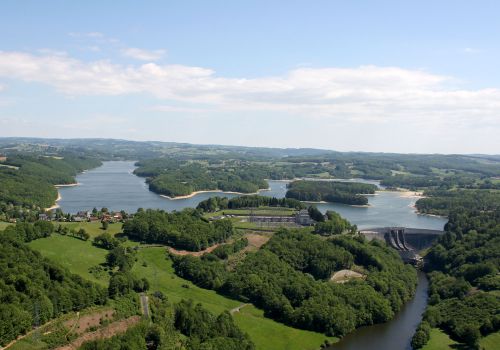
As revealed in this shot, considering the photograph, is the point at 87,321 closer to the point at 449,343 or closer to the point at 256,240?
the point at 449,343

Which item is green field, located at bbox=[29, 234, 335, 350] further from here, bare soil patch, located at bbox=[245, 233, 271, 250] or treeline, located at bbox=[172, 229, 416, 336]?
bare soil patch, located at bbox=[245, 233, 271, 250]

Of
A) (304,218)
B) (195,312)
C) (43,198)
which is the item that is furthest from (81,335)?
(43,198)

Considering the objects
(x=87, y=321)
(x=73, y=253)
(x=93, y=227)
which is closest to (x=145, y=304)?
(x=87, y=321)

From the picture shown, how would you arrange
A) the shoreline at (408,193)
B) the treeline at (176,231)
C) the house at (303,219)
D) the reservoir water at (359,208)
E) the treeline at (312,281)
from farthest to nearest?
1. the shoreline at (408,193)
2. the house at (303,219)
3. the treeline at (176,231)
4. the treeline at (312,281)
5. the reservoir water at (359,208)

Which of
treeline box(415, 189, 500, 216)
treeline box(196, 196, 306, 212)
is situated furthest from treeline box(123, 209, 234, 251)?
treeline box(415, 189, 500, 216)

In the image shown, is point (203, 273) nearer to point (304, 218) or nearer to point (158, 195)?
point (304, 218)

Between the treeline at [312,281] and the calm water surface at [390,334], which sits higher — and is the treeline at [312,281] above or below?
above

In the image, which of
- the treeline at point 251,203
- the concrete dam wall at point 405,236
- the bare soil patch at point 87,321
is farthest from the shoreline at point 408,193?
the bare soil patch at point 87,321

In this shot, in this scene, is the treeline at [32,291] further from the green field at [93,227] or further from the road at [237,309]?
the green field at [93,227]
